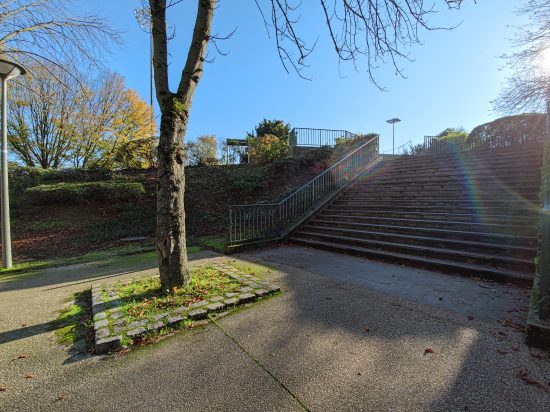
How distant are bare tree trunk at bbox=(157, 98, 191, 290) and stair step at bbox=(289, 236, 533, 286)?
13.6ft

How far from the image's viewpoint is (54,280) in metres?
5.18

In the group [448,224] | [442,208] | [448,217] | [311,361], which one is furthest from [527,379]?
[442,208]

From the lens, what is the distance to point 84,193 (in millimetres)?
11078

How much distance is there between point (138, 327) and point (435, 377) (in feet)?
8.90

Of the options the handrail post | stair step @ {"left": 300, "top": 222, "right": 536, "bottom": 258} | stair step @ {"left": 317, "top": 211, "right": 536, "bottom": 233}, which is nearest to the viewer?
the handrail post

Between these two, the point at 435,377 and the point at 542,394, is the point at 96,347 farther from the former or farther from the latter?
the point at 542,394

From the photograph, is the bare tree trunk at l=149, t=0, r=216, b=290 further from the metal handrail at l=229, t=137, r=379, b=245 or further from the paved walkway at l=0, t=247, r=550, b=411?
the metal handrail at l=229, t=137, r=379, b=245

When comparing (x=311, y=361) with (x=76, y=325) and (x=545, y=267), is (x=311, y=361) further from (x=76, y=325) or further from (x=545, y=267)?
(x=76, y=325)

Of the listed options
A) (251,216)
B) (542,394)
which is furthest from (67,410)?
(251,216)

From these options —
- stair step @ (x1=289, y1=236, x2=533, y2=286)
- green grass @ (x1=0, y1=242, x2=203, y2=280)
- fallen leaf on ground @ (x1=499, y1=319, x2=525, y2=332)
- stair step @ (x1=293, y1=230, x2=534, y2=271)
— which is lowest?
green grass @ (x1=0, y1=242, x2=203, y2=280)

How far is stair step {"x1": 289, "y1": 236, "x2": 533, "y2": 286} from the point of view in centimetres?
421

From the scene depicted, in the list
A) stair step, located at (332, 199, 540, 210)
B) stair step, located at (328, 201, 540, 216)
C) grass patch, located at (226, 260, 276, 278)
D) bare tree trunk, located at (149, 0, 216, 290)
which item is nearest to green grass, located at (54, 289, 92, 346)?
bare tree trunk, located at (149, 0, 216, 290)

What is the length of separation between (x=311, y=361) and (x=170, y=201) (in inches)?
96.9

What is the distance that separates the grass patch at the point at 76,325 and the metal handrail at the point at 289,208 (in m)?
3.72
